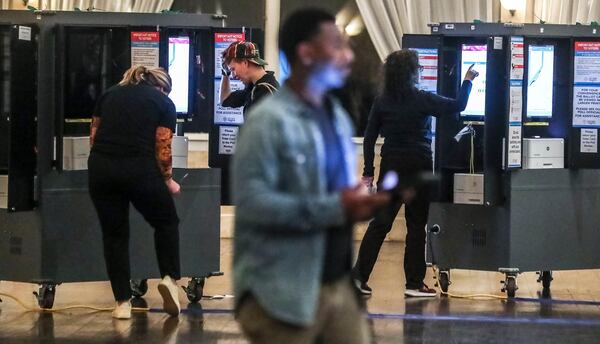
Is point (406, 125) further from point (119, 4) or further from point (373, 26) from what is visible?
point (119, 4)

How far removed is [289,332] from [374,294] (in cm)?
581

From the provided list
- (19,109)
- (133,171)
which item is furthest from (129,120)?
(19,109)

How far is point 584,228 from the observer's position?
9.31 meters

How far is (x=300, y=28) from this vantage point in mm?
3734

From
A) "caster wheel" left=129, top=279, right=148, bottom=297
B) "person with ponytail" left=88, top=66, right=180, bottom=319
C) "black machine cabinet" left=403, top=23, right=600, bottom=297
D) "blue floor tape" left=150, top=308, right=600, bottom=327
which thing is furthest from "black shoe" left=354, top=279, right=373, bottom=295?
"person with ponytail" left=88, top=66, right=180, bottom=319

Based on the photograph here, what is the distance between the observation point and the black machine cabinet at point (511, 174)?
8.98 meters

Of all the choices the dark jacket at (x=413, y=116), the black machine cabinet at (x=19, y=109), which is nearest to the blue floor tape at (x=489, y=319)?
the dark jacket at (x=413, y=116)

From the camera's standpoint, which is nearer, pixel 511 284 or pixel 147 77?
pixel 147 77

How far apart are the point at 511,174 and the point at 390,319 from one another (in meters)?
1.56

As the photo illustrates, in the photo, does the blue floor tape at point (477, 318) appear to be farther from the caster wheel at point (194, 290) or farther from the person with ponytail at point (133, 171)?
the person with ponytail at point (133, 171)

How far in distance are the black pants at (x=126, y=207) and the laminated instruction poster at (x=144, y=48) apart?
111 cm

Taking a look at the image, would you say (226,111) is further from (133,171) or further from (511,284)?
(511,284)

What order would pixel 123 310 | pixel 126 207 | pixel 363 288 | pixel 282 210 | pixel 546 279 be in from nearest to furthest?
1. pixel 282 210
2. pixel 126 207
3. pixel 123 310
4. pixel 363 288
5. pixel 546 279

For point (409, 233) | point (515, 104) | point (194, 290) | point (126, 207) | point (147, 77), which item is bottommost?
point (194, 290)
